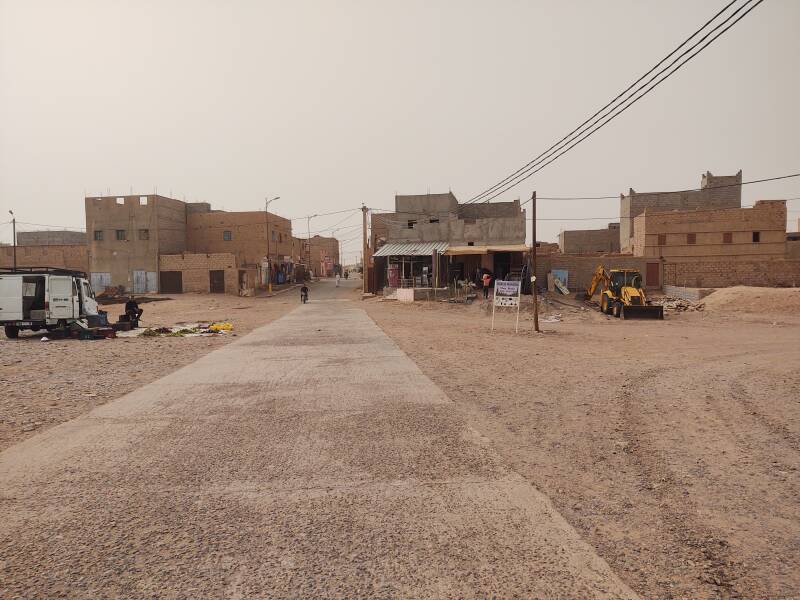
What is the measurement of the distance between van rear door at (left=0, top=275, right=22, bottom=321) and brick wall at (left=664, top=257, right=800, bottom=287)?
38455 millimetres

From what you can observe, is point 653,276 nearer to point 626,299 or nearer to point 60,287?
point 626,299

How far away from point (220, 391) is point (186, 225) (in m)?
51.6

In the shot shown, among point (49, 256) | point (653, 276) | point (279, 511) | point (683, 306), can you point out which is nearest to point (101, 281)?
point (49, 256)

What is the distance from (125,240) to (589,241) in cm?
4970

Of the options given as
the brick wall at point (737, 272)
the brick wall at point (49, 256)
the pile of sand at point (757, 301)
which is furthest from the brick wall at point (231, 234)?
the pile of sand at point (757, 301)

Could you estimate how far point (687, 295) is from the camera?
32531mm

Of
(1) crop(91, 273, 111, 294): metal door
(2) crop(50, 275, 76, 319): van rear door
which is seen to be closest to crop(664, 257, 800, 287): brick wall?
(2) crop(50, 275, 76, 319): van rear door

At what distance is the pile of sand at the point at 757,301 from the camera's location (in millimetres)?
26647

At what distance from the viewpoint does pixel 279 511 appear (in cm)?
396

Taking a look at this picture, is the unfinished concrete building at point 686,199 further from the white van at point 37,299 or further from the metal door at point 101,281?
the metal door at point 101,281

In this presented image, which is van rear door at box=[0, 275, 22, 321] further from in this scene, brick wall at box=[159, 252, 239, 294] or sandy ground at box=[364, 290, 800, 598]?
brick wall at box=[159, 252, 239, 294]

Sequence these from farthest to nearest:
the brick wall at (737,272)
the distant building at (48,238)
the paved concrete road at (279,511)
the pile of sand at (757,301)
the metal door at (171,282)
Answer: the distant building at (48,238) → the metal door at (171,282) → the brick wall at (737,272) → the pile of sand at (757,301) → the paved concrete road at (279,511)

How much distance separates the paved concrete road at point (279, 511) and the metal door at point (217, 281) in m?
43.1

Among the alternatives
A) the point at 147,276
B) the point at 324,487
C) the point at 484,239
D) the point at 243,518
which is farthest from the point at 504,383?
the point at 147,276
